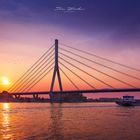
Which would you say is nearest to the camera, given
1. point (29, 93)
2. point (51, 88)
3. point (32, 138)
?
point (32, 138)

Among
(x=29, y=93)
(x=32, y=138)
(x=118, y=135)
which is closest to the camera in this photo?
(x=32, y=138)

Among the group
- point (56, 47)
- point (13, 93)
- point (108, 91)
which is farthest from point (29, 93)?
point (108, 91)

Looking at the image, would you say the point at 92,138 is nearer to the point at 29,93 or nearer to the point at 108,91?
the point at 108,91

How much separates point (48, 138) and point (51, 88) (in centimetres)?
7633

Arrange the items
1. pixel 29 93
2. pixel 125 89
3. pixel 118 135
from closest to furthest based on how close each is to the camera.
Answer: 1. pixel 118 135
2. pixel 125 89
3. pixel 29 93

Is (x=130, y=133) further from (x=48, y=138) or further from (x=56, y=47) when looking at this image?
(x=56, y=47)

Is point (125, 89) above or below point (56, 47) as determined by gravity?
below

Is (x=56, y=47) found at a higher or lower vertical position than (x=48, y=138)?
higher

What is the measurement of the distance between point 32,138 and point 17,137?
131 centimetres

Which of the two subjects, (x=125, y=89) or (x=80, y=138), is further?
(x=125, y=89)

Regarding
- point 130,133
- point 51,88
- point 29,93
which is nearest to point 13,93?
point 29,93

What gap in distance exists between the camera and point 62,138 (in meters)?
25.0

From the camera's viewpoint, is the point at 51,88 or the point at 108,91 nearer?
the point at 108,91

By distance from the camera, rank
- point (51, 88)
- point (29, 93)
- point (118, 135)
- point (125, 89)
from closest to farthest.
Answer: point (118, 135), point (125, 89), point (51, 88), point (29, 93)
